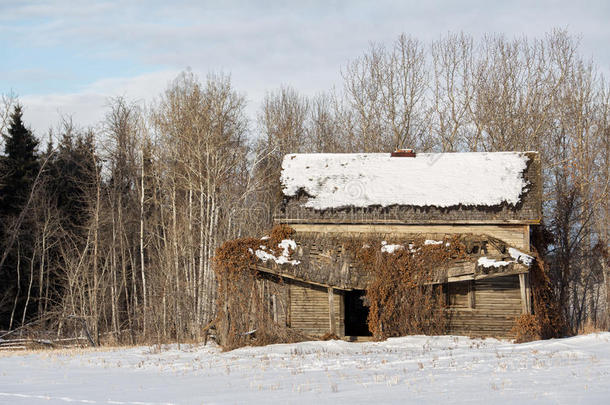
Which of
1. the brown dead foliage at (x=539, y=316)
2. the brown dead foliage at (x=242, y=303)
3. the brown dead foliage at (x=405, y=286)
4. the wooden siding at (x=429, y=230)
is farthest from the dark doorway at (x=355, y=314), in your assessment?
the brown dead foliage at (x=539, y=316)

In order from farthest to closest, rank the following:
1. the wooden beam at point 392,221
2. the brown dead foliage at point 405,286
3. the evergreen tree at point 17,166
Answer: the evergreen tree at point 17,166
the wooden beam at point 392,221
the brown dead foliage at point 405,286

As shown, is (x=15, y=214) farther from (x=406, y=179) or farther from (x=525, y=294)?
(x=525, y=294)

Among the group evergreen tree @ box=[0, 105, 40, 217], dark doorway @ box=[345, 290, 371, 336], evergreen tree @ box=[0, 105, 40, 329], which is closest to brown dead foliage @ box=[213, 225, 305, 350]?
dark doorway @ box=[345, 290, 371, 336]

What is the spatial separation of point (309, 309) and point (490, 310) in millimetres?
5746

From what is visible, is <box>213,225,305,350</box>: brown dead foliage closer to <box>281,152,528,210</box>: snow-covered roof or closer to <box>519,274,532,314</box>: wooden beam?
<box>281,152,528,210</box>: snow-covered roof

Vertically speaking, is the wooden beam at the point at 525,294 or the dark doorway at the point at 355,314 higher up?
the wooden beam at the point at 525,294

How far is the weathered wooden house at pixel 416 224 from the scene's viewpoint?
20672 millimetres

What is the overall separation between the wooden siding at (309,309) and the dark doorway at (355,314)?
2.97 m

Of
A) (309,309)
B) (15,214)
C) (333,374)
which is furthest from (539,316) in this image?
(15,214)

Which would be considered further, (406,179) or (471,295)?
(406,179)

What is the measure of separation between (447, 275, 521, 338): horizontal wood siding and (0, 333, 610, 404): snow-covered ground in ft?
3.72

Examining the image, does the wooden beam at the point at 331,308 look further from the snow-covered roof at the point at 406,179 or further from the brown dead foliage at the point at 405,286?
the snow-covered roof at the point at 406,179

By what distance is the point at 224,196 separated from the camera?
35750mm

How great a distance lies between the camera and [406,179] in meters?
24.0
